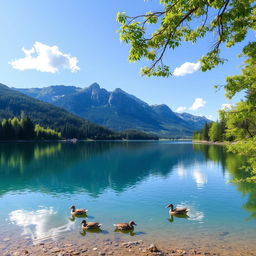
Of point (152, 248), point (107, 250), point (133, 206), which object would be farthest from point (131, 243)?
point (133, 206)

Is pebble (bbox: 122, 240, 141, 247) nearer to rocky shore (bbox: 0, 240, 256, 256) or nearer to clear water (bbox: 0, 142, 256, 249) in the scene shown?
rocky shore (bbox: 0, 240, 256, 256)

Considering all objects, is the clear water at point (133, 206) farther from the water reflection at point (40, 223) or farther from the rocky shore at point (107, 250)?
the rocky shore at point (107, 250)

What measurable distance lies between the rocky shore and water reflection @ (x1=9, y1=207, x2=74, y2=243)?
1914mm

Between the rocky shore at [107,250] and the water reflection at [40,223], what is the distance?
75.4 inches

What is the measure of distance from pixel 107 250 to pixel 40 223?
9467mm

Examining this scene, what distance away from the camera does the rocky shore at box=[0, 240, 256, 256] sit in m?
16.1

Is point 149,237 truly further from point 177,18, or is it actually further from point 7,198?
point 7,198

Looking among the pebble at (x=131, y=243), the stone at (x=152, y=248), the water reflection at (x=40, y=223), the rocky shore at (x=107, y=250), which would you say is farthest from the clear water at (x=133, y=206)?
the stone at (x=152, y=248)

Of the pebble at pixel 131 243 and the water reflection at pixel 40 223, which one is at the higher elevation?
the pebble at pixel 131 243

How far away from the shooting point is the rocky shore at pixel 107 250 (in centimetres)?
1612

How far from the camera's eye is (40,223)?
75.3ft

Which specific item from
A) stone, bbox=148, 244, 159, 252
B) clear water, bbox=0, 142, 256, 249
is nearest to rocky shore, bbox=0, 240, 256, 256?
stone, bbox=148, 244, 159, 252

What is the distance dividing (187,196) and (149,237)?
17838 mm

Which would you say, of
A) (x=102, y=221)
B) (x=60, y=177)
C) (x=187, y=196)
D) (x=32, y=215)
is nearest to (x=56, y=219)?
(x=32, y=215)
